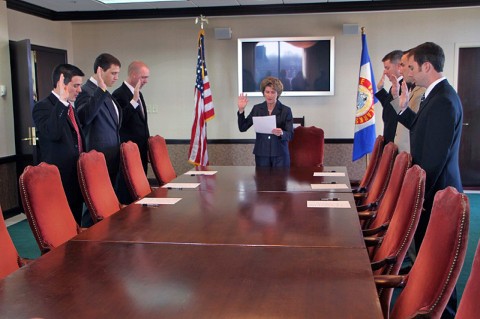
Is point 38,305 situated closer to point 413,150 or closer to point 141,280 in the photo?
point 141,280

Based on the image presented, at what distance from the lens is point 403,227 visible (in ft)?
6.77

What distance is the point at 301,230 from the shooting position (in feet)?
7.62

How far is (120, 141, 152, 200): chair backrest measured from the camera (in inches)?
143

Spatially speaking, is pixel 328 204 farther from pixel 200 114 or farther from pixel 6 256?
pixel 200 114

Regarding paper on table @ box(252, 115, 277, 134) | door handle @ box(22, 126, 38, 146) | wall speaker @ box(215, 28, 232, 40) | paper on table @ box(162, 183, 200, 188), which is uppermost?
wall speaker @ box(215, 28, 232, 40)

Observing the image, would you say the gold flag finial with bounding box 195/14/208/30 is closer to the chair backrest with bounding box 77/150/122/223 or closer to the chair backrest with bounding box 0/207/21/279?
the chair backrest with bounding box 77/150/122/223

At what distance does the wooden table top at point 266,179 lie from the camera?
3496 millimetres

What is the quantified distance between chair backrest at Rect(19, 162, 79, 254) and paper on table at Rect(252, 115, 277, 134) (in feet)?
7.49

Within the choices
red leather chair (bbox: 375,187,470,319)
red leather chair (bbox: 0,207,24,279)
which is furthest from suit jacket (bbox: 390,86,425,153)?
red leather chair (bbox: 0,207,24,279)

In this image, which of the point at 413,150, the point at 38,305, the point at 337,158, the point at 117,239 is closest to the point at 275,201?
the point at 413,150

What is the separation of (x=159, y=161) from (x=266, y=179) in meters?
1.08

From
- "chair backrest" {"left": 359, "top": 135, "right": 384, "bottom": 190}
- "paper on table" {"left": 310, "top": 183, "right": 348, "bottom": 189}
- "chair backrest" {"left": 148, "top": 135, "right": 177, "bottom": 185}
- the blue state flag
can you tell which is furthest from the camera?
the blue state flag

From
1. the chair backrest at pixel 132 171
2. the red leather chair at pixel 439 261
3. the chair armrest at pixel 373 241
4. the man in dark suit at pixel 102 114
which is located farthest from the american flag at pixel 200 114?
the red leather chair at pixel 439 261

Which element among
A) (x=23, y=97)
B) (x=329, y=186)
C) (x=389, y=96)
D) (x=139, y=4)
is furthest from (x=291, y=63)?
(x=329, y=186)
